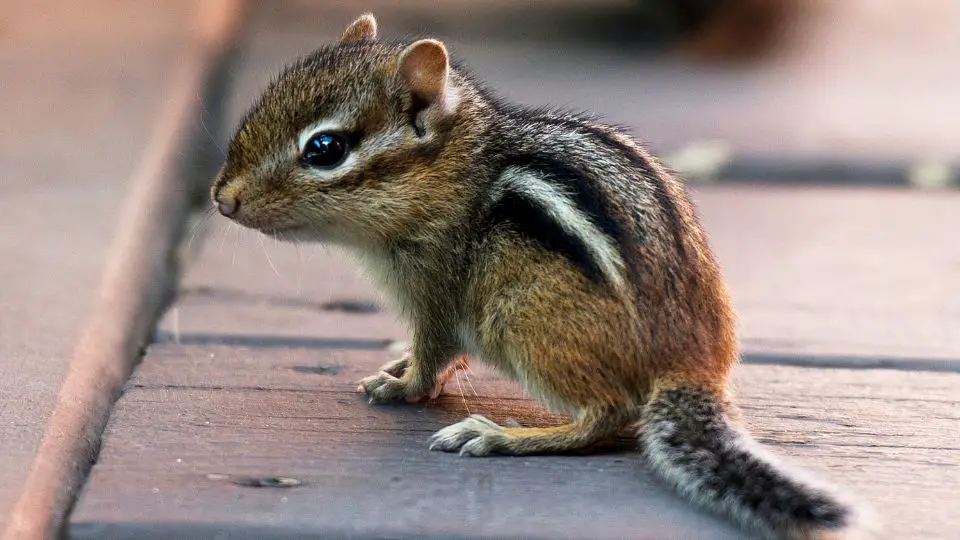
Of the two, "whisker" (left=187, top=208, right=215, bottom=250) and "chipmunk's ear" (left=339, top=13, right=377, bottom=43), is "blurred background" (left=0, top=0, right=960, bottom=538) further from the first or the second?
"chipmunk's ear" (left=339, top=13, right=377, bottom=43)

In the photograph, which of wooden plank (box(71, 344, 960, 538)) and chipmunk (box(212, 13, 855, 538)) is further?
chipmunk (box(212, 13, 855, 538))

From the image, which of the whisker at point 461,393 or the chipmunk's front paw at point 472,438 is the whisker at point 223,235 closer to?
the whisker at point 461,393

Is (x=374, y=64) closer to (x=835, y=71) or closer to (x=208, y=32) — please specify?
(x=208, y=32)

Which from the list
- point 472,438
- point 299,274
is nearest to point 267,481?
point 472,438

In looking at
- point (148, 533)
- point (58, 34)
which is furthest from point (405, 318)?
point (58, 34)

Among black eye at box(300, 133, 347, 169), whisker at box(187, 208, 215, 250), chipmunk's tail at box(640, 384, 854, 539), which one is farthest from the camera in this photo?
whisker at box(187, 208, 215, 250)

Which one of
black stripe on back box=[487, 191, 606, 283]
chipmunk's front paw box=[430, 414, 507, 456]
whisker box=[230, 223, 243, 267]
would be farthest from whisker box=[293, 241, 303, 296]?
chipmunk's front paw box=[430, 414, 507, 456]
